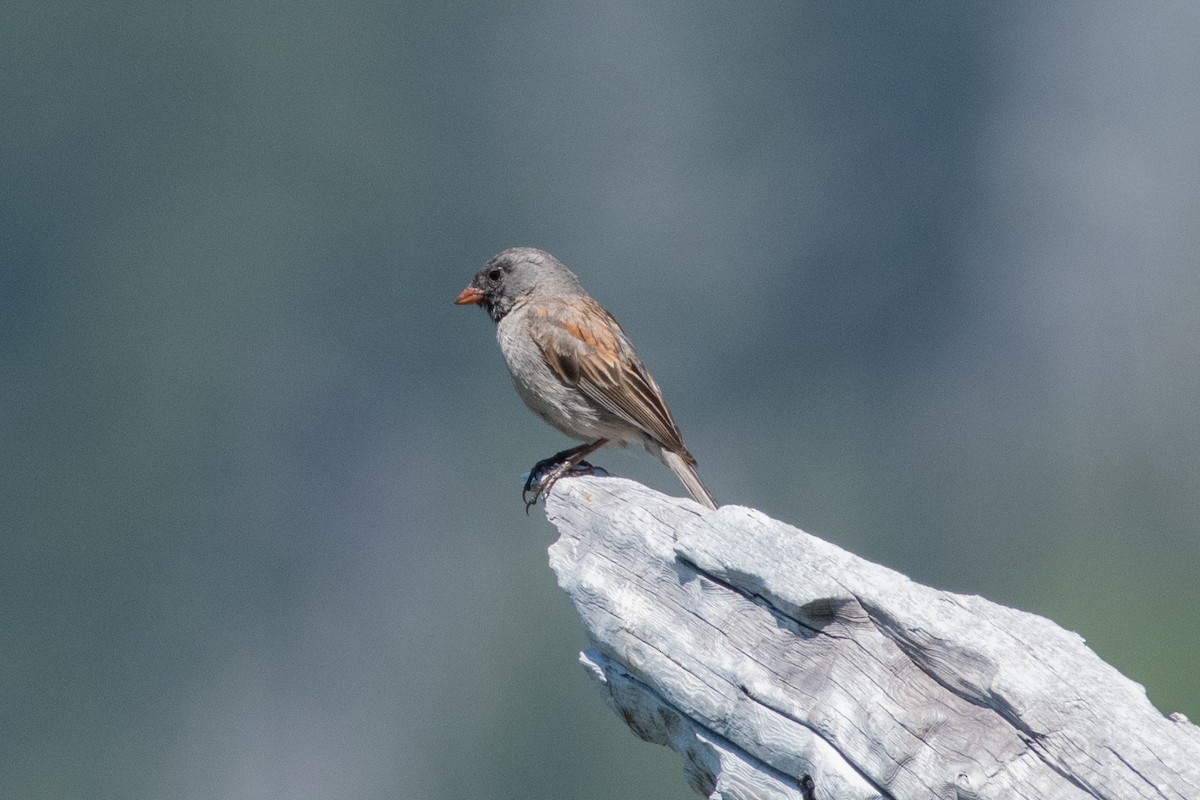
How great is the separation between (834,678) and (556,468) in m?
3.34

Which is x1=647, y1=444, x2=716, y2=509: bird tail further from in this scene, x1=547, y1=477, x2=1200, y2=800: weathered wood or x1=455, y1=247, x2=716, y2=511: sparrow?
x1=547, y1=477, x2=1200, y2=800: weathered wood

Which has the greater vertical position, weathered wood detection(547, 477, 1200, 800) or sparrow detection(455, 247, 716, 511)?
sparrow detection(455, 247, 716, 511)

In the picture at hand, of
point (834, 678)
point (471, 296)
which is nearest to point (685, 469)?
point (471, 296)

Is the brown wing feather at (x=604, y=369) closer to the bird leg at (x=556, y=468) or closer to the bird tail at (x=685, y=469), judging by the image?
the bird tail at (x=685, y=469)

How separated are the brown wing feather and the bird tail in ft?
0.14

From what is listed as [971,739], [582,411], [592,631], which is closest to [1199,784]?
[971,739]

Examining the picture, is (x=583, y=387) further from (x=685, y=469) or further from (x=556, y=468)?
(x=685, y=469)

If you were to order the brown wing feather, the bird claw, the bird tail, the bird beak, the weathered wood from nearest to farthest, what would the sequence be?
the weathered wood → the bird claw → the bird tail → the brown wing feather → the bird beak

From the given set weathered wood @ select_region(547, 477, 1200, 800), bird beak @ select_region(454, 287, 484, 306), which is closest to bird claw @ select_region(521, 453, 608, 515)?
bird beak @ select_region(454, 287, 484, 306)

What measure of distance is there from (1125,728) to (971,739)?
0.48 meters

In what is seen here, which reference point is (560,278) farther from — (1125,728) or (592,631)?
(1125,728)

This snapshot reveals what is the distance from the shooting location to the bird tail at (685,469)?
25.9 ft

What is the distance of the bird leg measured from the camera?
7.65 m

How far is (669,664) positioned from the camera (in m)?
5.15
